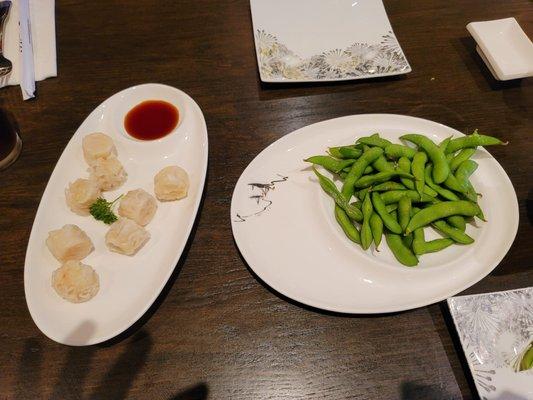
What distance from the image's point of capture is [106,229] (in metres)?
1.76

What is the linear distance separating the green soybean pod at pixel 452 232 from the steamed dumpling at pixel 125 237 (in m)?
1.34

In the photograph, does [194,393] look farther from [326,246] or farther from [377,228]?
[377,228]

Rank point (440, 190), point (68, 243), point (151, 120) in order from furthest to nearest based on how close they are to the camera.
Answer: point (151, 120) < point (440, 190) < point (68, 243)

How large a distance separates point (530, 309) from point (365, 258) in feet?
2.24

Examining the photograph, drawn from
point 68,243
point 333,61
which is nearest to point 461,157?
point 333,61

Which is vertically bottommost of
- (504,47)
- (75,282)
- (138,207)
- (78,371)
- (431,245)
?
(78,371)

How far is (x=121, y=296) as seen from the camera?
1561 millimetres

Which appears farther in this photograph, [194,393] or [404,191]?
[404,191]

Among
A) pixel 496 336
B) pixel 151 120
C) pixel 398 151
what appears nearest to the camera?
pixel 496 336

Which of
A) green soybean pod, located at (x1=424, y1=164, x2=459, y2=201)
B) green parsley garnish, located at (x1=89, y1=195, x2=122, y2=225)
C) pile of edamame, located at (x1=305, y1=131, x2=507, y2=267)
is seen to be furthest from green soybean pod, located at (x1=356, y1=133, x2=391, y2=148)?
green parsley garnish, located at (x1=89, y1=195, x2=122, y2=225)

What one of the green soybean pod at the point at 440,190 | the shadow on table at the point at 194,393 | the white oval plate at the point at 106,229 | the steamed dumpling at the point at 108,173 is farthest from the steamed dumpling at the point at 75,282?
the green soybean pod at the point at 440,190

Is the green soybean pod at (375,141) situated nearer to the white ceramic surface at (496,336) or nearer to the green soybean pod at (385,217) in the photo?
the green soybean pod at (385,217)

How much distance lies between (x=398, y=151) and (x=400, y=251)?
50 centimetres

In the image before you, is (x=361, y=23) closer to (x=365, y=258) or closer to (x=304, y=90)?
(x=304, y=90)
